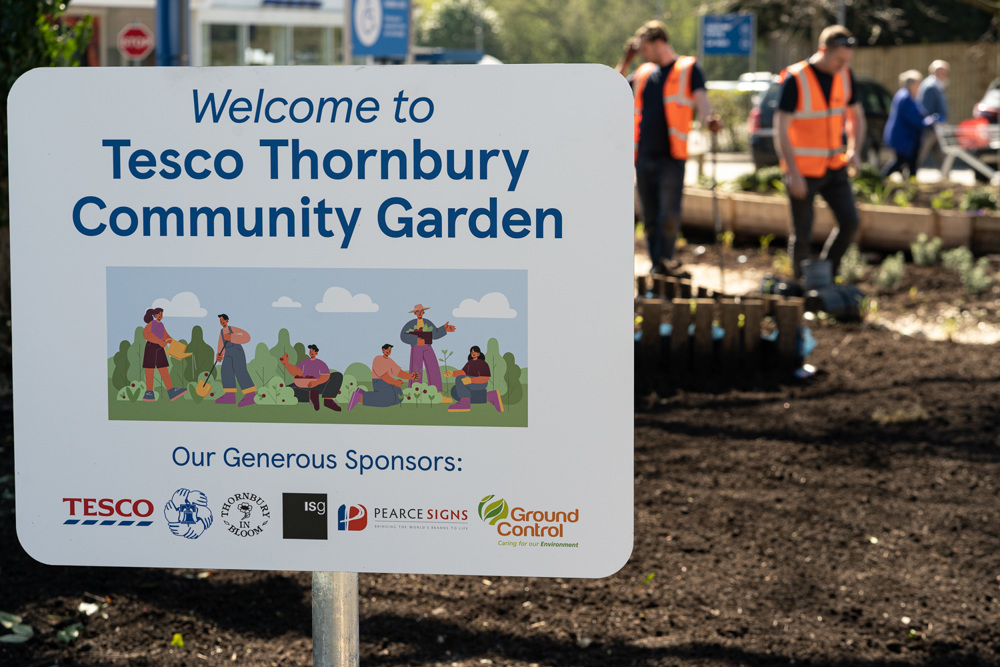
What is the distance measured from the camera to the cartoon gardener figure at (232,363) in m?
1.74

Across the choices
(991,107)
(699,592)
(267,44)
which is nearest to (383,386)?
(699,592)

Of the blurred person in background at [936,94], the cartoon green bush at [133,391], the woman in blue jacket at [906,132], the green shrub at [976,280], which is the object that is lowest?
the green shrub at [976,280]

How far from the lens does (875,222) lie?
Answer: 35.1ft

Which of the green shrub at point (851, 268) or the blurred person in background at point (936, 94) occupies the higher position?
the blurred person in background at point (936, 94)

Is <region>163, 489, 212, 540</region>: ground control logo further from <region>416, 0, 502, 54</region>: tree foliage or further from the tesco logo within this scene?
<region>416, 0, 502, 54</region>: tree foliage

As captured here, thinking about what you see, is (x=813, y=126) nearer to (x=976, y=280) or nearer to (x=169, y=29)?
(x=976, y=280)

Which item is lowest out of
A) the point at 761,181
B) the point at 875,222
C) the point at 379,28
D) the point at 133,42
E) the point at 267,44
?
the point at 875,222

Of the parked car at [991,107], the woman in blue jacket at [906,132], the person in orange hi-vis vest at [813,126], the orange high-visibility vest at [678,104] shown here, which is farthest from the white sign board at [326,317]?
the parked car at [991,107]

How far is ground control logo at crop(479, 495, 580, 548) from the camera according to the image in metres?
1.71

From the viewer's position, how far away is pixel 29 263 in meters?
1.75

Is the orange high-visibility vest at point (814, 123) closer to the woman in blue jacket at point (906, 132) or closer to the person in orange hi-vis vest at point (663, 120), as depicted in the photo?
the person in orange hi-vis vest at point (663, 120)

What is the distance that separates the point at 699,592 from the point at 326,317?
86.4 inches

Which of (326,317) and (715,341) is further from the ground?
(326,317)

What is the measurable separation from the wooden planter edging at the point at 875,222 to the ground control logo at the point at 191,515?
27.8 feet
